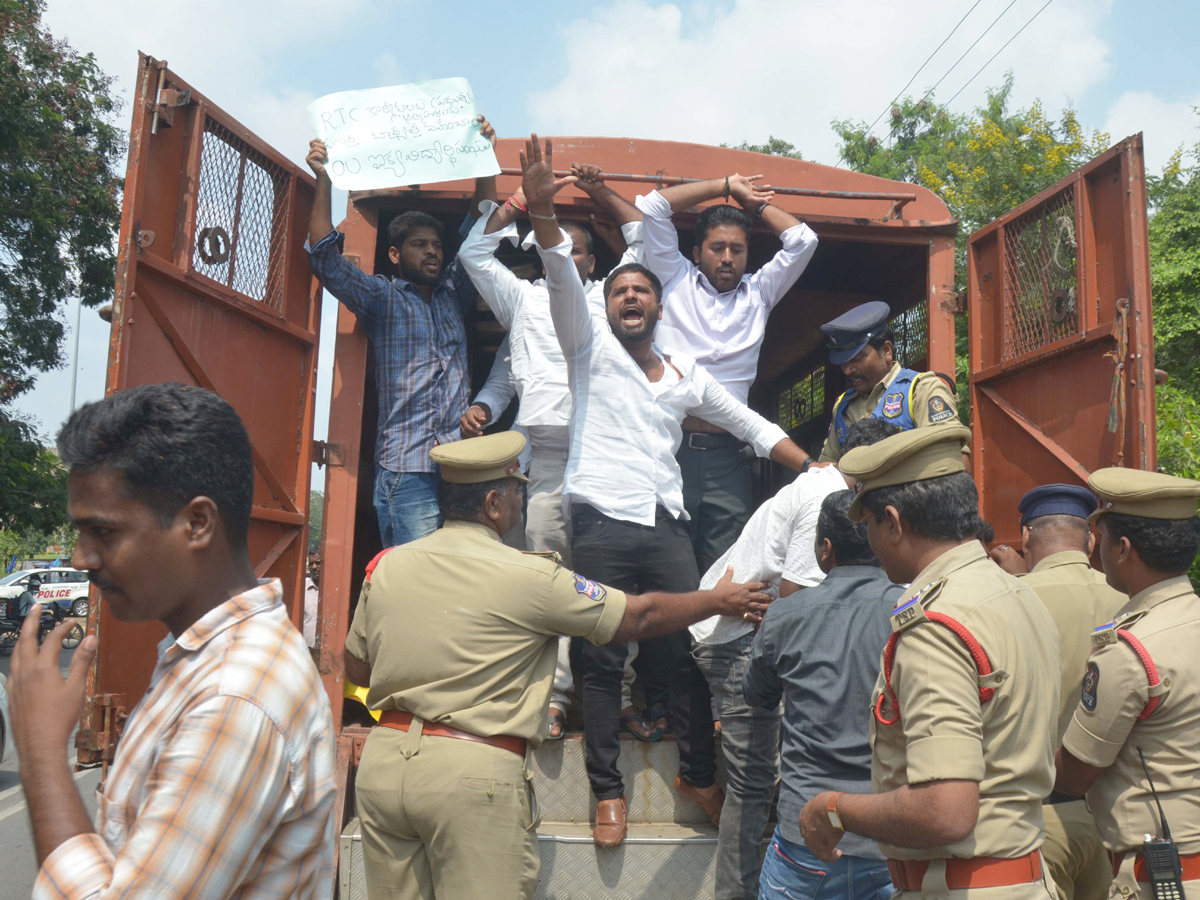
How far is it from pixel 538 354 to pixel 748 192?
3.79 ft

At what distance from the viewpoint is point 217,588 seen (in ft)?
4.22

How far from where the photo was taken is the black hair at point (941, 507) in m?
1.95

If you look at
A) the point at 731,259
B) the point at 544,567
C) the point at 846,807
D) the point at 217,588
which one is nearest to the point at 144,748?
the point at 217,588

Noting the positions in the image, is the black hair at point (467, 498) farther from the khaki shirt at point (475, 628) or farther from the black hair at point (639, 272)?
the black hair at point (639, 272)

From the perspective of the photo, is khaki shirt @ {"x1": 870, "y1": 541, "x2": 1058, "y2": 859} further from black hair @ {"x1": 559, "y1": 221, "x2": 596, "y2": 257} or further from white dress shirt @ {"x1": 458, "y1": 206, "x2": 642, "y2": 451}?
black hair @ {"x1": 559, "y1": 221, "x2": 596, "y2": 257}

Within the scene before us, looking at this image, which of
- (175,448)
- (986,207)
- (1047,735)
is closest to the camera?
(175,448)

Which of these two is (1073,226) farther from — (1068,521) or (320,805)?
(320,805)

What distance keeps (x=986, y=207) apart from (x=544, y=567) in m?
16.8

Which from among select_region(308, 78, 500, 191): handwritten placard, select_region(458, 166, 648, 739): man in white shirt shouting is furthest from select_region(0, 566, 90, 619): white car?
select_region(458, 166, 648, 739): man in white shirt shouting

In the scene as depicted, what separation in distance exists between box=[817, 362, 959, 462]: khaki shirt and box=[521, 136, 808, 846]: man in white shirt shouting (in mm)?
383

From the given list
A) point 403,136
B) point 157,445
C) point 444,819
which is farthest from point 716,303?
point 157,445

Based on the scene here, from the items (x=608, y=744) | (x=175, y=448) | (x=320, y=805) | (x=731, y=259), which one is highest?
(x=731, y=259)

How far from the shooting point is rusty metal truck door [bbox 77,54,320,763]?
3.21m

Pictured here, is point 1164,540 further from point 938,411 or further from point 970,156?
point 970,156
